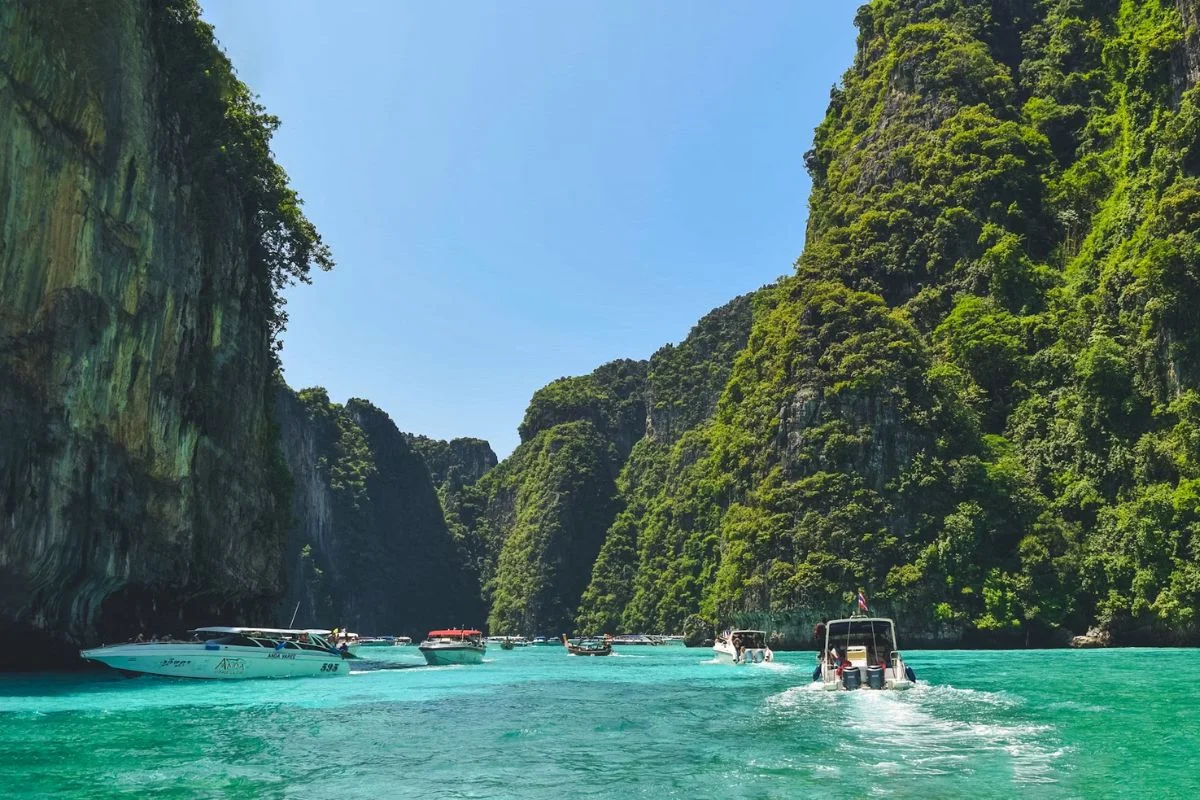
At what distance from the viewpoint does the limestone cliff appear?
32.8 m

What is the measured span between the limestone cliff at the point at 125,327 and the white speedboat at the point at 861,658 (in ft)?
96.9

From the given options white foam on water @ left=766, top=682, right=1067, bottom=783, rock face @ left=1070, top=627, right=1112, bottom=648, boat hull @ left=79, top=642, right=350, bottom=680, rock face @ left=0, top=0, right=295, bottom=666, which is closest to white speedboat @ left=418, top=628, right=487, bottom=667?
rock face @ left=0, top=0, right=295, bottom=666

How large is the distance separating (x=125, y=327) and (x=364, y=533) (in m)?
143

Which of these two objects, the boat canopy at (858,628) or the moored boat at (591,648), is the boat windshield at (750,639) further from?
the boat canopy at (858,628)

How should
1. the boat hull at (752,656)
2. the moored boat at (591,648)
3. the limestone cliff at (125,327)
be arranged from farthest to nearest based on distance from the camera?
the moored boat at (591,648) < the boat hull at (752,656) < the limestone cliff at (125,327)

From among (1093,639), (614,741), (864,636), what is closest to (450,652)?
(864,636)

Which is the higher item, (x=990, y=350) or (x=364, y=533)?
(x=990, y=350)

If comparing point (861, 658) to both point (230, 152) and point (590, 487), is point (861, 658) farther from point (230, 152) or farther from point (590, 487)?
point (590, 487)

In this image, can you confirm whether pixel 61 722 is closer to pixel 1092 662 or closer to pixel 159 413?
pixel 159 413

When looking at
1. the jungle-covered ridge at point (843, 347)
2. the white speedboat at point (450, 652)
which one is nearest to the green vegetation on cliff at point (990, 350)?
the jungle-covered ridge at point (843, 347)

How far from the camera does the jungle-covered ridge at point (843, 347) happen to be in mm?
35344

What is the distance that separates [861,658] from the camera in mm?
32406

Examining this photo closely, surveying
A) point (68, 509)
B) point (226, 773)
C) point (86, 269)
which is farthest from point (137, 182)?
point (226, 773)

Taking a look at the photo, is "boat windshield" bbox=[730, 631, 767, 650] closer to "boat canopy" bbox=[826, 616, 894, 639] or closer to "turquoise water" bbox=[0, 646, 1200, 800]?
"turquoise water" bbox=[0, 646, 1200, 800]
